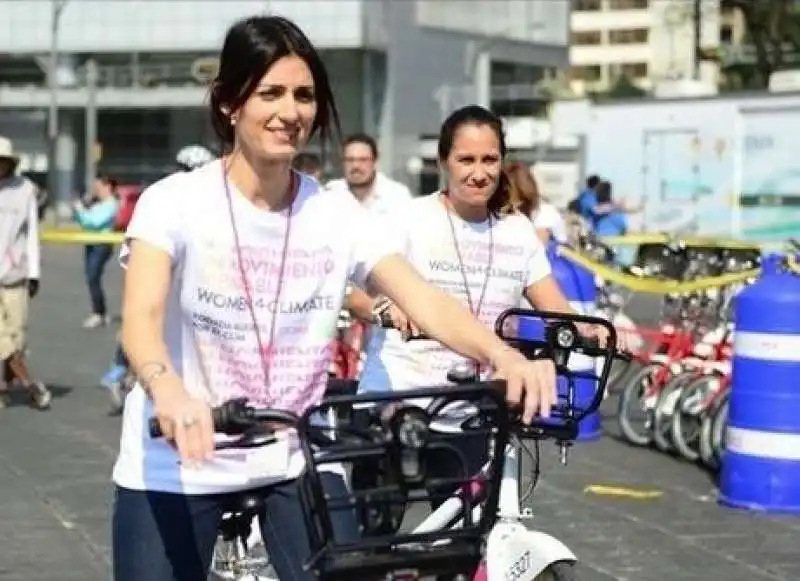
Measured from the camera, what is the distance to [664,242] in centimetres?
1566

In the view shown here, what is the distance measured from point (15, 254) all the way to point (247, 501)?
8.64 m

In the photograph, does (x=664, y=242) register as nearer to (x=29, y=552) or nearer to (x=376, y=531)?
(x=29, y=552)

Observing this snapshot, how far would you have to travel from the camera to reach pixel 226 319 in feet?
12.4

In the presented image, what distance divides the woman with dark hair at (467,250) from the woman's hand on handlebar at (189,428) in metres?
2.50

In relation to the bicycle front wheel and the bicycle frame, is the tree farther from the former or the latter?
the bicycle front wheel

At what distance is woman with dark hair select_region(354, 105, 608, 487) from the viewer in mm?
5746

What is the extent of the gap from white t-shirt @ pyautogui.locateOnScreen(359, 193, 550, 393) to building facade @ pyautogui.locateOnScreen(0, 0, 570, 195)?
2126 inches

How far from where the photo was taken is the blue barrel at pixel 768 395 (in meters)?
8.71

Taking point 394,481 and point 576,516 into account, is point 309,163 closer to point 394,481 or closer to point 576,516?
point 576,516

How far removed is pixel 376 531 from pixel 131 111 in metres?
64.2

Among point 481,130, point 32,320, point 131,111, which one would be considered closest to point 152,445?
point 481,130

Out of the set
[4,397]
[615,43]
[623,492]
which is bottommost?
[4,397]

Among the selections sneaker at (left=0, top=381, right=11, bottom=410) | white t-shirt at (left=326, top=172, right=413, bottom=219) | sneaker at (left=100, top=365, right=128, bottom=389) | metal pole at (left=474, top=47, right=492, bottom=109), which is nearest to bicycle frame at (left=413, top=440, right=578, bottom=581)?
white t-shirt at (left=326, top=172, right=413, bottom=219)

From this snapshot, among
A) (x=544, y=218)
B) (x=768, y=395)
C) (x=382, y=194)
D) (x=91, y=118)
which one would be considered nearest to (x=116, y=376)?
(x=382, y=194)
